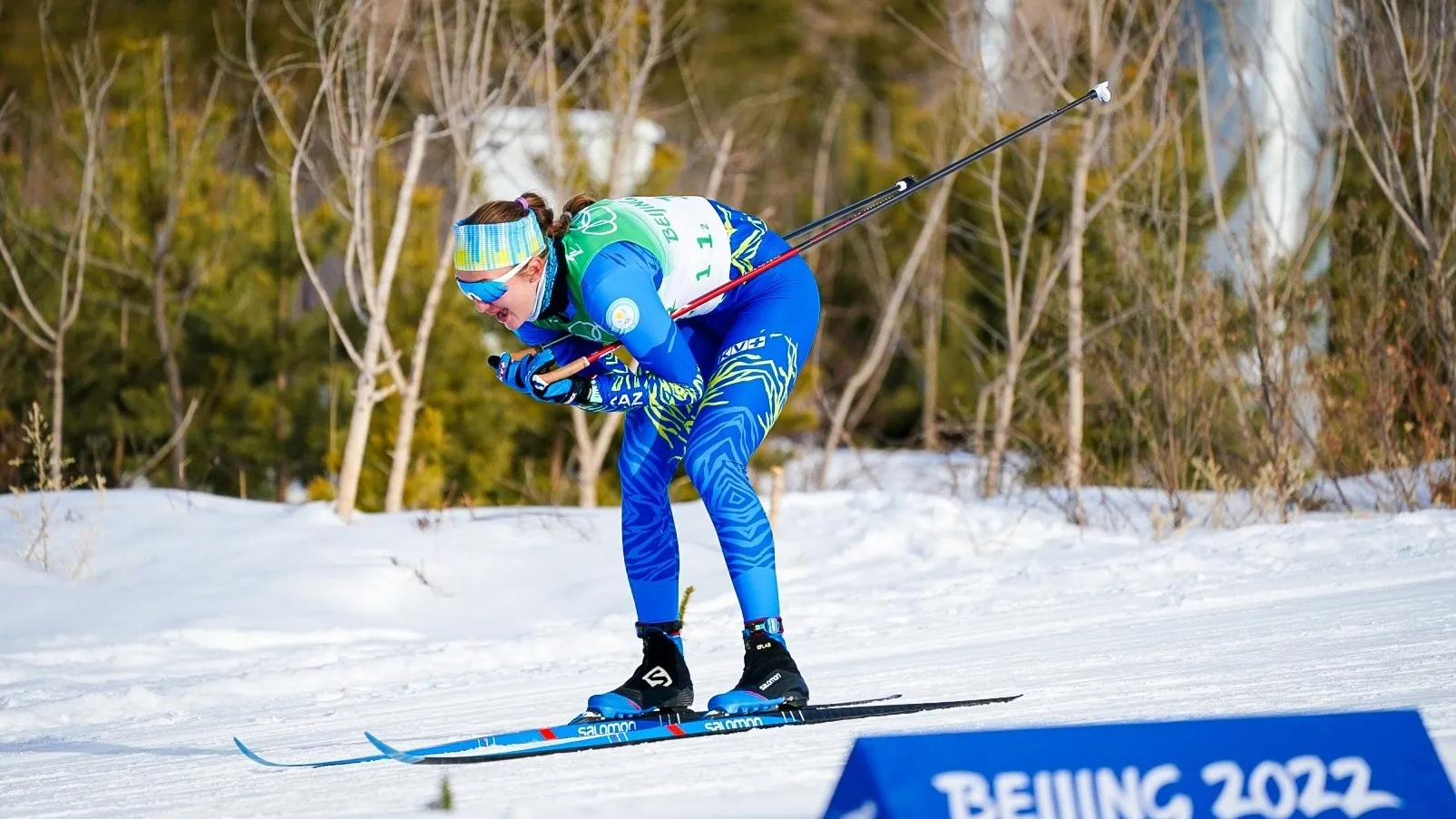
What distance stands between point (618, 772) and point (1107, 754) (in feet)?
4.17

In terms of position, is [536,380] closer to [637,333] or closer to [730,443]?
[637,333]

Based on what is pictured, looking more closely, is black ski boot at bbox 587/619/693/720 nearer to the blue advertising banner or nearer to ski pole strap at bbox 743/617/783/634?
ski pole strap at bbox 743/617/783/634

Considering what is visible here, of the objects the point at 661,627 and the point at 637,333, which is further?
the point at 661,627

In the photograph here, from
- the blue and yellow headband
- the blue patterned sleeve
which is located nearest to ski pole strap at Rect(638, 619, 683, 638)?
the blue patterned sleeve

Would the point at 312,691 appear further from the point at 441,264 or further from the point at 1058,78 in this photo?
the point at 1058,78

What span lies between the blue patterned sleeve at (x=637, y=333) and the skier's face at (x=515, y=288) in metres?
0.13

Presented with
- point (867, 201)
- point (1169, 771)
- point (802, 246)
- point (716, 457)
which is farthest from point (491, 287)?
point (1169, 771)

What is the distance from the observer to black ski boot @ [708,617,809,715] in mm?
3660

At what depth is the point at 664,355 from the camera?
11.8 ft

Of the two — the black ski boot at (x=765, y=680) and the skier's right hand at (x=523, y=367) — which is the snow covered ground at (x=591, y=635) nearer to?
the black ski boot at (x=765, y=680)

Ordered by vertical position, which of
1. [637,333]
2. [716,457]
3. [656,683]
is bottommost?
[656,683]

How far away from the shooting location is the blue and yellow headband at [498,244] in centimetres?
354

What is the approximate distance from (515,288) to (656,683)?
1.03 meters

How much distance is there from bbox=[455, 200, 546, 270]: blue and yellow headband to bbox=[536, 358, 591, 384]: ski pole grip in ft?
0.84
